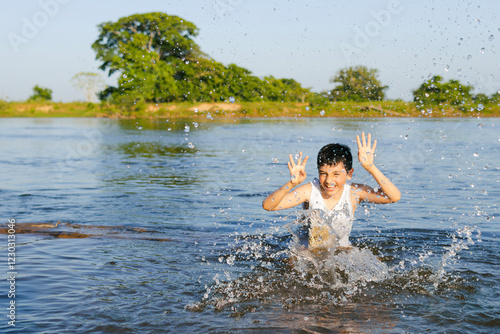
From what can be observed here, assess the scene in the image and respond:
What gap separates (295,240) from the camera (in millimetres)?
6574

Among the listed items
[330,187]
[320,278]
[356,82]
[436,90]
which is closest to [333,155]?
[330,187]

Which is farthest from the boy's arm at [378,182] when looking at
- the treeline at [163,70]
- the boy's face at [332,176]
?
the treeline at [163,70]

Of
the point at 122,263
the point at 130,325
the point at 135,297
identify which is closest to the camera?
the point at 130,325

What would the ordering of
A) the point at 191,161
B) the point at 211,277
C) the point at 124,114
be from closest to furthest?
the point at 211,277, the point at 191,161, the point at 124,114

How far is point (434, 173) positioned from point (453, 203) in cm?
394

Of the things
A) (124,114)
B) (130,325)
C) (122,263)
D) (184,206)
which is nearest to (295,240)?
(122,263)

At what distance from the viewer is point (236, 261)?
21.6ft

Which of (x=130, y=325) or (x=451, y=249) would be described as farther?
(x=451, y=249)

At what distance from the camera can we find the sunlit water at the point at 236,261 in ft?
15.3

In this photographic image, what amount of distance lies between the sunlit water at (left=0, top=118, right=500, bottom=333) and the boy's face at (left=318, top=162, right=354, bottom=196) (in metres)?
0.84

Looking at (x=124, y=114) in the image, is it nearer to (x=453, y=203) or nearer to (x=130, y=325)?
(x=453, y=203)

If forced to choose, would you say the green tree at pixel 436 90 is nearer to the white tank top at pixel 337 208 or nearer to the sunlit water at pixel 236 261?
the sunlit water at pixel 236 261

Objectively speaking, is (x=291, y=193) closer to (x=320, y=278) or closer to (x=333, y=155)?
(x=333, y=155)

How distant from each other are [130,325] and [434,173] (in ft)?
36.8
